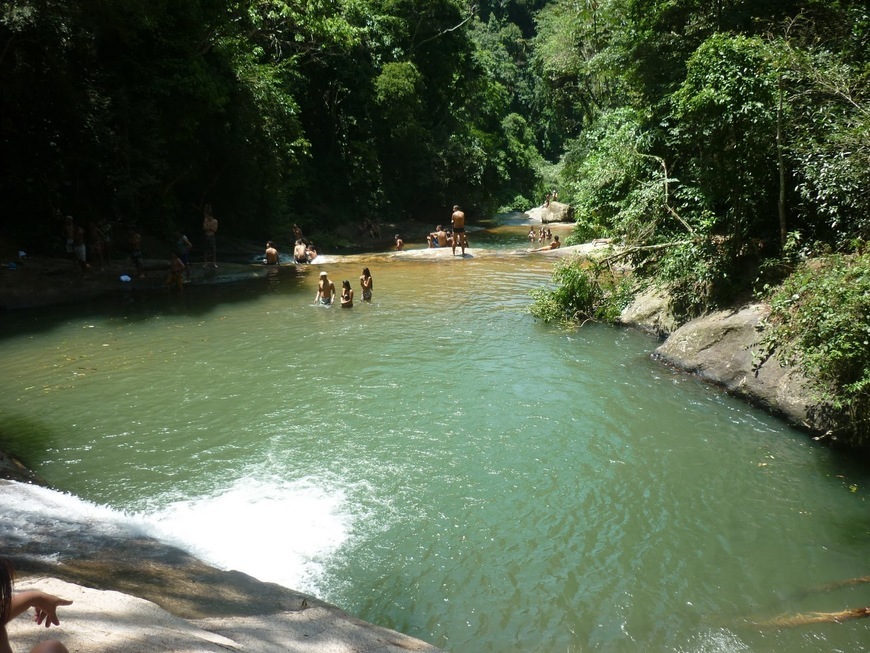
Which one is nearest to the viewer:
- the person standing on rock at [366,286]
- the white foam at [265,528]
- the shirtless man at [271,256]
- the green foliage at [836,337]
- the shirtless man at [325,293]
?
the white foam at [265,528]

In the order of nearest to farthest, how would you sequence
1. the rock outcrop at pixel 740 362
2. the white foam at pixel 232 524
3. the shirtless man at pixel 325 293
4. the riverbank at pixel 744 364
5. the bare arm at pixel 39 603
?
the bare arm at pixel 39 603, the white foam at pixel 232 524, the riverbank at pixel 744 364, the rock outcrop at pixel 740 362, the shirtless man at pixel 325 293

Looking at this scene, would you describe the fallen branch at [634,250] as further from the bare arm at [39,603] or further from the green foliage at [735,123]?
the bare arm at [39,603]

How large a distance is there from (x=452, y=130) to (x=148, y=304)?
27724 mm

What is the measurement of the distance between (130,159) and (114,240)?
3.27 meters

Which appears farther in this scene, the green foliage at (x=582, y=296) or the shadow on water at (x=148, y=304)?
the shadow on water at (x=148, y=304)

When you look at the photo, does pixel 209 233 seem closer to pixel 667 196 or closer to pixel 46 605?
pixel 667 196

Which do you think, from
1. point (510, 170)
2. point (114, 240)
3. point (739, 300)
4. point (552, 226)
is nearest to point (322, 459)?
point (739, 300)

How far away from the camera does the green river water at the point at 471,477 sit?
6.14 meters

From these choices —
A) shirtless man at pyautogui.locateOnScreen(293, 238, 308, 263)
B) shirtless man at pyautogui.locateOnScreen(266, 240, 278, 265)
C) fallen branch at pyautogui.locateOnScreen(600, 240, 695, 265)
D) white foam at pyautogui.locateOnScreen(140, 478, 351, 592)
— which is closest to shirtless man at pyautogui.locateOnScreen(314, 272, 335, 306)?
shirtless man at pyautogui.locateOnScreen(266, 240, 278, 265)

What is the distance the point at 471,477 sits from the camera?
8.49m

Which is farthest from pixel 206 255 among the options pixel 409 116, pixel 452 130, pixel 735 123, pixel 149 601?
pixel 452 130

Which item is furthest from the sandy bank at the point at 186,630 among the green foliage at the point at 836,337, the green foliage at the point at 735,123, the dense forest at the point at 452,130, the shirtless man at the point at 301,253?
the shirtless man at the point at 301,253

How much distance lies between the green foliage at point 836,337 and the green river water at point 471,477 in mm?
803

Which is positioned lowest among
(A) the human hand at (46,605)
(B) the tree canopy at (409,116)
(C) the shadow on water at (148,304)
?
(A) the human hand at (46,605)
